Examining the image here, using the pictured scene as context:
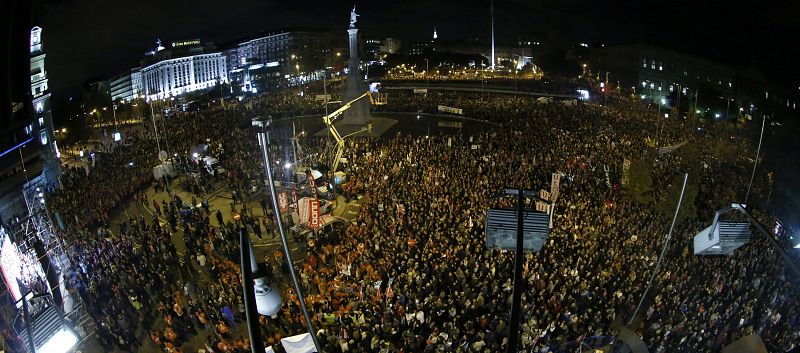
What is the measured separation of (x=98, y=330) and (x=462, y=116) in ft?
117

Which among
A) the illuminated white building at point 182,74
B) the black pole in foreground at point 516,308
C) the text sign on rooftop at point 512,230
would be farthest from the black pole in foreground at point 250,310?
the illuminated white building at point 182,74

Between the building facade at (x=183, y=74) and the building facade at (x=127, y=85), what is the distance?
2409 millimetres

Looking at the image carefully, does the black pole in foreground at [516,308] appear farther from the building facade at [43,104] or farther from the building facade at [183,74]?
the building facade at [183,74]

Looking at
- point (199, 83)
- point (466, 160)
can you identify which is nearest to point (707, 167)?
point (466, 160)

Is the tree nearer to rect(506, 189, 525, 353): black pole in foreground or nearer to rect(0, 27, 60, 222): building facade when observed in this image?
rect(506, 189, 525, 353): black pole in foreground

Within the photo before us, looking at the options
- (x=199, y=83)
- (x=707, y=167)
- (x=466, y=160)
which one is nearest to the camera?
(x=707, y=167)

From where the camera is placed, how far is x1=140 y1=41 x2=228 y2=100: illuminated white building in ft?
336

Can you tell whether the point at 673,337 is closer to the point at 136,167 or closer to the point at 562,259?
the point at 562,259

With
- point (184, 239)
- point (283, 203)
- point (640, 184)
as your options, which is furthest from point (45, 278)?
point (640, 184)

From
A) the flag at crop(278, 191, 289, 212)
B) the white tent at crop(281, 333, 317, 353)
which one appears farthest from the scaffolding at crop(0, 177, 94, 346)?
the flag at crop(278, 191, 289, 212)

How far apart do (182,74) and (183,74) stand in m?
0.39

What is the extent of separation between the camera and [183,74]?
108 m

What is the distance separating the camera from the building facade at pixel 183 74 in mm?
102375

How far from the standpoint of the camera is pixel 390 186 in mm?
20750
